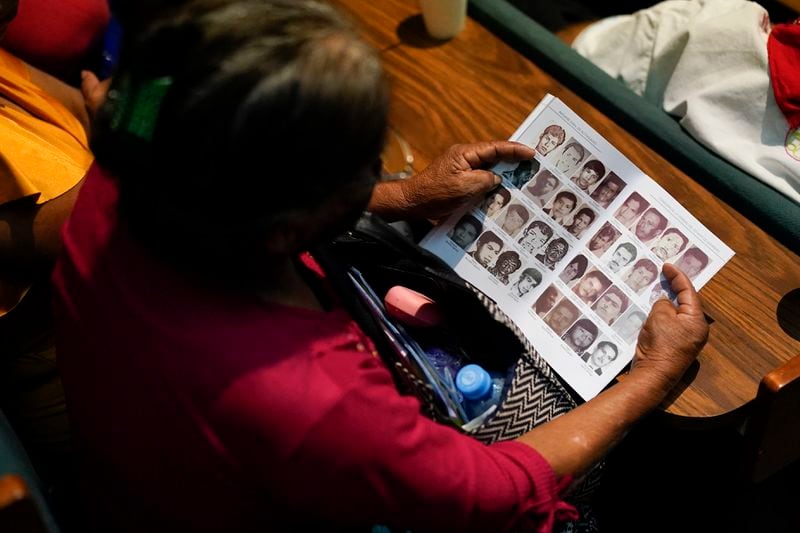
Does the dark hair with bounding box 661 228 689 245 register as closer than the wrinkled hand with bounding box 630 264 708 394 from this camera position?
No

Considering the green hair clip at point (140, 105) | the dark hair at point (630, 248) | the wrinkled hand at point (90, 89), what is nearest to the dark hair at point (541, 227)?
the dark hair at point (630, 248)

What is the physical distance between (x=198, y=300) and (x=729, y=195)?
0.87 metres

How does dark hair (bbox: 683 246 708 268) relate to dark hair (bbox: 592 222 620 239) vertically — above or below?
above

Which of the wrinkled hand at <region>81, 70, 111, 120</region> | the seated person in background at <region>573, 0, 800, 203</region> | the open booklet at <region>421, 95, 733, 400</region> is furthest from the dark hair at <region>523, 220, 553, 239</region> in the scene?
the wrinkled hand at <region>81, 70, 111, 120</region>

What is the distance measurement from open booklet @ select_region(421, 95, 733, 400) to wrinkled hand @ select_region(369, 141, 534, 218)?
0.03m

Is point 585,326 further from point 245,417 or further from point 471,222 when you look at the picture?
point 245,417

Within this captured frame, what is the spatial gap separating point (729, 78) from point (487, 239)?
544 mm

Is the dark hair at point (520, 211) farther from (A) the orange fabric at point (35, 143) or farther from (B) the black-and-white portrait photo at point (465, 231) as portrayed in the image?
(A) the orange fabric at point (35, 143)

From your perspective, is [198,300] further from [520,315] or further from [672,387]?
[672,387]

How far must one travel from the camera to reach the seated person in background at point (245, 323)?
68 cm

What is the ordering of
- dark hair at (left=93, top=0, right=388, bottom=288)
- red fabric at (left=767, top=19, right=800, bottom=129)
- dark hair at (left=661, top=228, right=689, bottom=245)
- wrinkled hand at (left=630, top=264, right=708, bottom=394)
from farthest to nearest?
red fabric at (left=767, top=19, right=800, bottom=129), dark hair at (left=661, top=228, right=689, bottom=245), wrinkled hand at (left=630, top=264, right=708, bottom=394), dark hair at (left=93, top=0, right=388, bottom=288)

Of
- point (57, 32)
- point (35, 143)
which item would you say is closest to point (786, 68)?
point (35, 143)

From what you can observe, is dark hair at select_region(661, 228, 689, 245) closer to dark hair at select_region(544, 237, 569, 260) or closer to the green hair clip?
dark hair at select_region(544, 237, 569, 260)

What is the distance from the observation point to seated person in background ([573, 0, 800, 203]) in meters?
1.27
